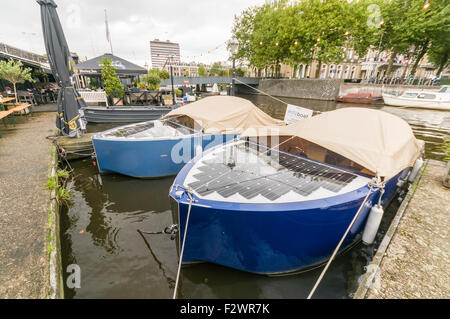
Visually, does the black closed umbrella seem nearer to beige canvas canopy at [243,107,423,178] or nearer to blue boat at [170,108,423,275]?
blue boat at [170,108,423,275]

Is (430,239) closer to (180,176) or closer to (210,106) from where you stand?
(180,176)

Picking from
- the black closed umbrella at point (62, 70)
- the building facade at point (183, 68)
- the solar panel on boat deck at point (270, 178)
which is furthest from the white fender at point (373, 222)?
the building facade at point (183, 68)

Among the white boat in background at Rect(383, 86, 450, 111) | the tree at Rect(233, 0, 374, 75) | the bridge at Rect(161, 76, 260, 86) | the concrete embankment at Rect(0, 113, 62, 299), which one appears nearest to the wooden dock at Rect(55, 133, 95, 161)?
the concrete embankment at Rect(0, 113, 62, 299)

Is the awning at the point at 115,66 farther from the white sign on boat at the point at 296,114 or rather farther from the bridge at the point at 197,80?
the bridge at the point at 197,80

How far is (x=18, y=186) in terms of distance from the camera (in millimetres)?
4117

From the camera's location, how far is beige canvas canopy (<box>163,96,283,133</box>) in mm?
5688

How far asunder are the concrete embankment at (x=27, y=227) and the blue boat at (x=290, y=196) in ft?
5.30

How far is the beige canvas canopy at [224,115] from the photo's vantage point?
569 centimetres

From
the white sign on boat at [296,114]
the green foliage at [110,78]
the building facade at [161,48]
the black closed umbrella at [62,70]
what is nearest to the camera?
the white sign on boat at [296,114]

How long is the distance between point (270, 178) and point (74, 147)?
687 centimetres

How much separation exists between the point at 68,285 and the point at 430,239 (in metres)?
5.38

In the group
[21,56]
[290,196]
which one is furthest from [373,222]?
[21,56]

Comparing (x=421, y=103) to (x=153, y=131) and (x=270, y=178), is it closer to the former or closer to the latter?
(x=270, y=178)
